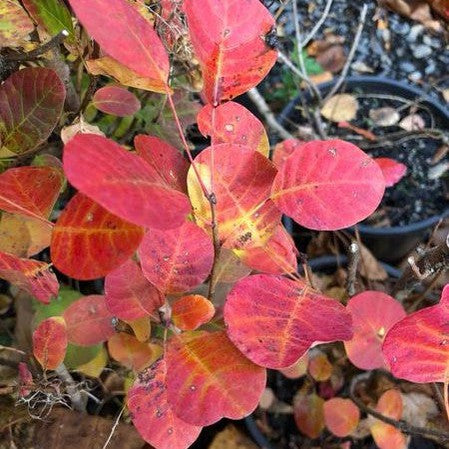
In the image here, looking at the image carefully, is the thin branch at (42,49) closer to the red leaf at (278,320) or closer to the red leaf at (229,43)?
the red leaf at (229,43)

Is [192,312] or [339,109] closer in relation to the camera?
[192,312]

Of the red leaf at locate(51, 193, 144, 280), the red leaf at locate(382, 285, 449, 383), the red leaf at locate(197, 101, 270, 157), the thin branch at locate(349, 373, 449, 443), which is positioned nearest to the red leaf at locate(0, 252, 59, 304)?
the red leaf at locate(51, 193, 144, 280)

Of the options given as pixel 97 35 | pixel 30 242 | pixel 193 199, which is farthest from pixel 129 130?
pixel 97 35

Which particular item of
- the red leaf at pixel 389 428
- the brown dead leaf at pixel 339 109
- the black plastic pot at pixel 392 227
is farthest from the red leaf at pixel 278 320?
the brown dead leaf at pixel 339 109

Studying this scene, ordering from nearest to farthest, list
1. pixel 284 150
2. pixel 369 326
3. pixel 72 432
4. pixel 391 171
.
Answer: pixel 369 326
pixel 72 432
pixel 284 150
pixel 391 171

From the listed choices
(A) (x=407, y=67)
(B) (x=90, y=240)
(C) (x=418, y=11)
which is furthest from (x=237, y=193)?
(C) (x=418, y=11)

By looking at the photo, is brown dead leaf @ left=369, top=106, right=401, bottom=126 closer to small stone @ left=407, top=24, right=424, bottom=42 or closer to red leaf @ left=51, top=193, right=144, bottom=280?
small stone @ left=407, top=24, right=424, bottom=42

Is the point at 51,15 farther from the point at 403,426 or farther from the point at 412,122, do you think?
the point at 412,122
